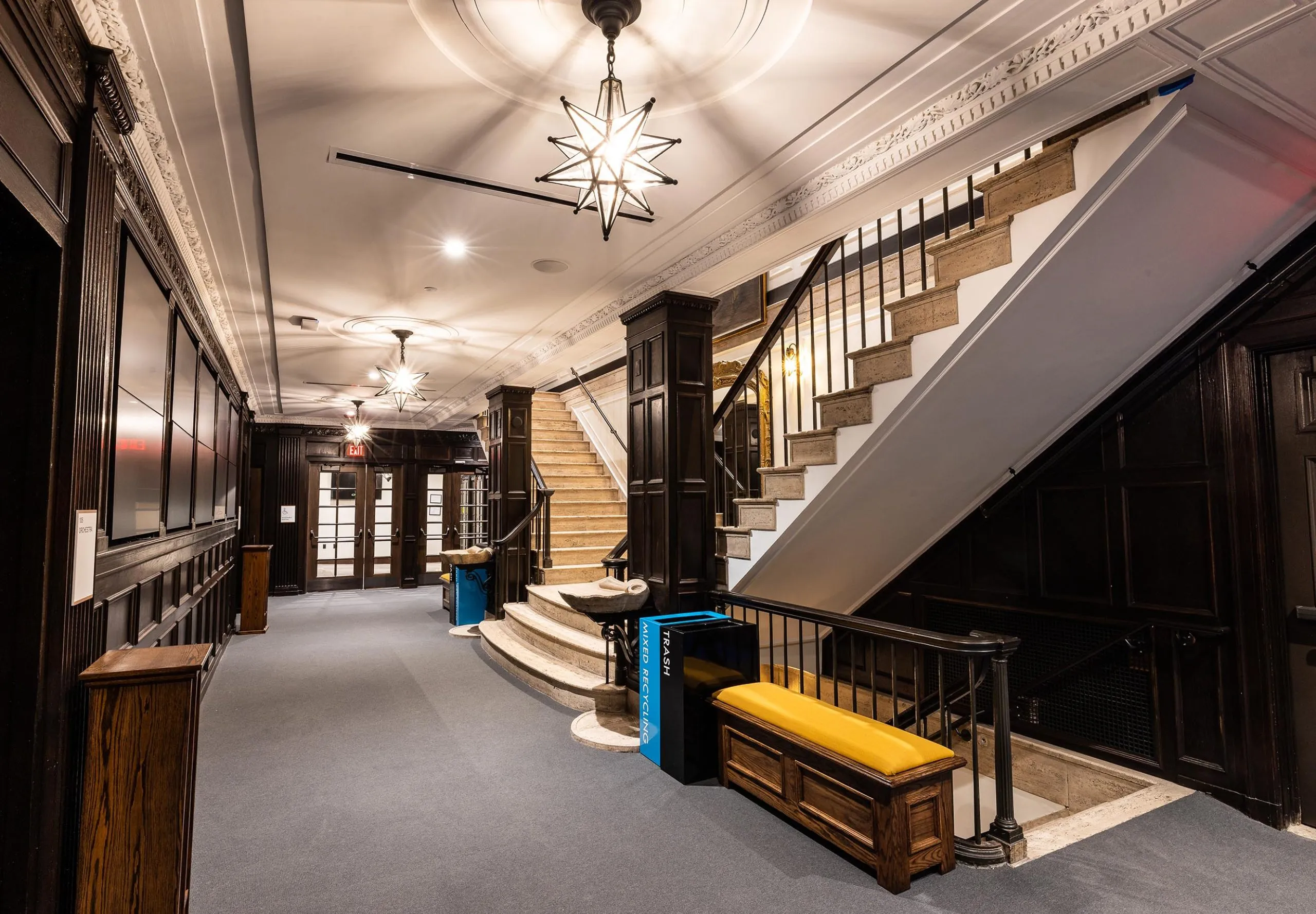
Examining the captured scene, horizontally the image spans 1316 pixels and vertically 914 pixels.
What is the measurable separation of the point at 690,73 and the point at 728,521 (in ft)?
11.3

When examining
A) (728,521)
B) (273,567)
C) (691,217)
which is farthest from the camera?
(273,567)

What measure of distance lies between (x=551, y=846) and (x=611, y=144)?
9.09 feet

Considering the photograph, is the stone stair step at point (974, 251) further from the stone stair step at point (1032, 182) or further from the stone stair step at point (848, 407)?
the stone stair step at point (848, 407)

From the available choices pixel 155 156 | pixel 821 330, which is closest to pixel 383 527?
pixel 821 330

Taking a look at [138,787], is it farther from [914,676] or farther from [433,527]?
[433,527]

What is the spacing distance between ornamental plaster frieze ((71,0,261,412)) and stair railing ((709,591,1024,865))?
11.7ft

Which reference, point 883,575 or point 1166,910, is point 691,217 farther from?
point 1166,910

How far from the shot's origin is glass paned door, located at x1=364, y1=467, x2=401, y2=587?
12.5 m

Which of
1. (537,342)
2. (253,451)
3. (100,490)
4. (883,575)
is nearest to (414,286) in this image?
(537,342)

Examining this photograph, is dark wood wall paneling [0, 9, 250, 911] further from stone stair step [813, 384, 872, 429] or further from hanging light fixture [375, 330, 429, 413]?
hanging light fixture [375, 330, 429, 413]

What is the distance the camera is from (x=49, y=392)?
2014 millimetres

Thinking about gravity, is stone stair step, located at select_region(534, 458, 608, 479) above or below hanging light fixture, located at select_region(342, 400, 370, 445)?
below

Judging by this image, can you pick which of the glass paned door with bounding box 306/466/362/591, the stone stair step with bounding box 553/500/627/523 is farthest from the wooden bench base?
the glass paned door with bounding box 306/466/362/591

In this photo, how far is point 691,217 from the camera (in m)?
3.87
